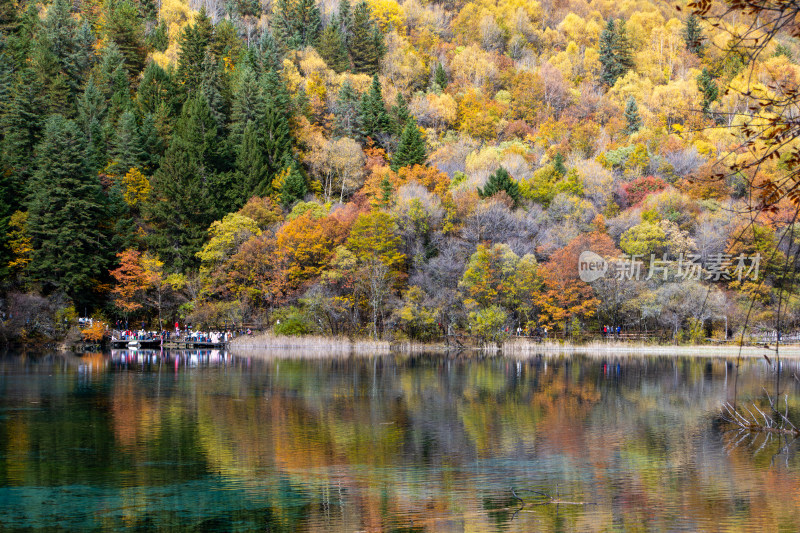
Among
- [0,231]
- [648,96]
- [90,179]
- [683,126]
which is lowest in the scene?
[0,231]

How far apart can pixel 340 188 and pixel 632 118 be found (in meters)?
38.0

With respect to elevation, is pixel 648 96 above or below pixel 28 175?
above

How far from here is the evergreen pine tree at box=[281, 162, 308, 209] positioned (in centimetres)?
7088

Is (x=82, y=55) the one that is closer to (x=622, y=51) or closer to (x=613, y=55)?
(x=613, y=55)

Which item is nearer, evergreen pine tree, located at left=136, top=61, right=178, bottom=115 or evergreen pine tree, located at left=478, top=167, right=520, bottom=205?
evergreen pine tree, located at left=478, top=167, right=520, bottom=205

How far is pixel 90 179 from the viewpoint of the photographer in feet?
202

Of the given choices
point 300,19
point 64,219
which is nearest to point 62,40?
point 64,219

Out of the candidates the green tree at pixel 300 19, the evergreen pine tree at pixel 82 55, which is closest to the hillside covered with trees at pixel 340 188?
the evergreen pine tree at pixel 82 55

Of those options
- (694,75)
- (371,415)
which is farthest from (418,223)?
(694,75)

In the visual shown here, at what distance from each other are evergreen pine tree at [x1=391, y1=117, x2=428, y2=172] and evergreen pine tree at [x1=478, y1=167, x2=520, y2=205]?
11.4 m

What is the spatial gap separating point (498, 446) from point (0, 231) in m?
48.7

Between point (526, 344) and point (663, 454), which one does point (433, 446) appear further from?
point (526, 344)

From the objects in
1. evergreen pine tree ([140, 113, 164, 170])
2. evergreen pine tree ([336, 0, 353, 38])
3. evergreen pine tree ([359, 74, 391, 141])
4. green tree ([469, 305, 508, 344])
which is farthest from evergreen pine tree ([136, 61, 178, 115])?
green tree ([469, 305, 508, 344])

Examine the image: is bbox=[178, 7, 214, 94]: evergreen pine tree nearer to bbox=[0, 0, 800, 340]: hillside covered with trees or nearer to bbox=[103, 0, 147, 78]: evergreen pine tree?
bbox=[0, 0, 800, 340]: hillside covered with trees
